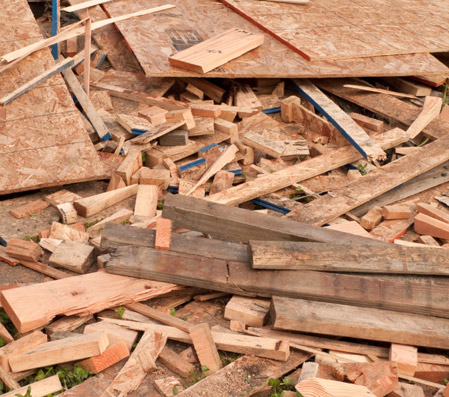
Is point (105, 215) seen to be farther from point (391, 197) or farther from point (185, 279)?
point (391, 197)

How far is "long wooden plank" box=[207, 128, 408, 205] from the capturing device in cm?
627

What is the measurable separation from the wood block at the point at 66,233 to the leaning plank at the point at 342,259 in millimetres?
1732

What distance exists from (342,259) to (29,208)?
3.10 meters

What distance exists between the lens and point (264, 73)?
790cm

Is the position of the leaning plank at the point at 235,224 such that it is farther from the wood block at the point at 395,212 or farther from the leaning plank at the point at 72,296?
the wood block at the point at 395,212

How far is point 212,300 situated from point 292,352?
0.81 m

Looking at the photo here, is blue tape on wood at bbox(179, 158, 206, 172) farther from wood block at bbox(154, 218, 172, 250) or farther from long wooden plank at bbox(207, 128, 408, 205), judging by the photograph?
wood block at bbox(154, 218, 172, 250)

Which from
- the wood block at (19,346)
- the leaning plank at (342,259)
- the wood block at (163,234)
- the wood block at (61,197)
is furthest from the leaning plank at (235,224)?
the wood block at (61,197)

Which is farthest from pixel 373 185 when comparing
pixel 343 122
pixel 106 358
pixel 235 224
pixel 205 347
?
pixel 106 358

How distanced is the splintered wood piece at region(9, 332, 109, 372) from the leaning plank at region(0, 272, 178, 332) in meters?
0.28

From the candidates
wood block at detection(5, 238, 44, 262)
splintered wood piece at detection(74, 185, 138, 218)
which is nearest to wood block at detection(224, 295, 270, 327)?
wood block at detection(5, 238, 44, 262)

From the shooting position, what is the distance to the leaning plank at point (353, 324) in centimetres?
443

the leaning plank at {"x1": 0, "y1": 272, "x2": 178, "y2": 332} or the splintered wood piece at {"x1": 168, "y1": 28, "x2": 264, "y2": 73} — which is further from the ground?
the splintered wood piece at {"x1": 168, "y1": 28, "x2": 264, "y2": 73}

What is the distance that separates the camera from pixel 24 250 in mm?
5215
